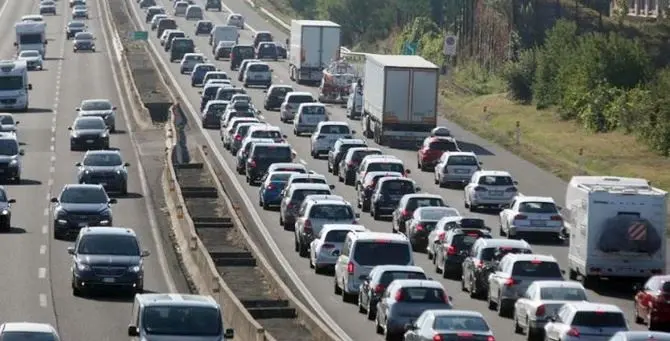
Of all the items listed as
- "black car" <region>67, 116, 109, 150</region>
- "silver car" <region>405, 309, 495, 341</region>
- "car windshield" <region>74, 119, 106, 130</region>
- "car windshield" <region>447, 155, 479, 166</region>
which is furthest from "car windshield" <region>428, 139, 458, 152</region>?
"silver car" <region>405, 309, 495, 341</region>

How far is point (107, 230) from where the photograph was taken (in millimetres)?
41969

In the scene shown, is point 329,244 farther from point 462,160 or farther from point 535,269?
point 462,160

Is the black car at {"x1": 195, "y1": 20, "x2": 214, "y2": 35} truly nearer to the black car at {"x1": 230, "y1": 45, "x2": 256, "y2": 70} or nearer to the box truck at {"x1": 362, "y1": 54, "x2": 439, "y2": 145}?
the black car at {"x1": 230, "y1": 45, "x2": 256, "y2": 70}

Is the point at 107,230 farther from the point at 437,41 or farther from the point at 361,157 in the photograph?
the point at 437,41

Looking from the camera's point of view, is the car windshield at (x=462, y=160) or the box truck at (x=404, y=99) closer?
the car windshield at (x=462, y=160)

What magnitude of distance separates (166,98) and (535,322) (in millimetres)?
57630

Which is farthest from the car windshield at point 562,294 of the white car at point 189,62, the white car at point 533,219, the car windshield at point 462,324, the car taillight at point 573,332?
the white car at point 189,62

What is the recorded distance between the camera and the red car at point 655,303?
1521 inches

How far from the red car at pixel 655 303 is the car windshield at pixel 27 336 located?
1449cm

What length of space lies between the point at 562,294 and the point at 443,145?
3181 cm

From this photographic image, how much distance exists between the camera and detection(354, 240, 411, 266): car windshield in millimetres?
41531

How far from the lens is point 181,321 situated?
30.6 metres

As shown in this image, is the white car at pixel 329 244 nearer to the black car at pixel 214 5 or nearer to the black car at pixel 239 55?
the black car at pixel 239 55

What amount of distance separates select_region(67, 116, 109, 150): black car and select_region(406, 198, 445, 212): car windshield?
24.0 m
